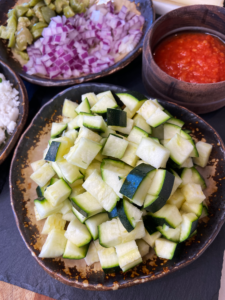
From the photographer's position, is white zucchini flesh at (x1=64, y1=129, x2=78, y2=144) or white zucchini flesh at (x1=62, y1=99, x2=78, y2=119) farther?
white zucchini flesh at (x1=62, y1=99, x2=78, y2=119)

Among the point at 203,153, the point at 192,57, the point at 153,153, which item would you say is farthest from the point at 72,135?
the point at 192,57

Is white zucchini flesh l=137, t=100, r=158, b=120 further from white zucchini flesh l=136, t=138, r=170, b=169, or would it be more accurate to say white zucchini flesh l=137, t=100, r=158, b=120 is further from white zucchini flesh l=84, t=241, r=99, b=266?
white zucchini flesh l=84, t=241, r=99, b=266

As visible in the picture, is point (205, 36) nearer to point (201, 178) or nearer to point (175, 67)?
point (175, 67)

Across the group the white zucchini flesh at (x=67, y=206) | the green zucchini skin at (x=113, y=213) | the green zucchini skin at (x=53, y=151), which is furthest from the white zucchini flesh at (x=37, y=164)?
the green zucchini skin at (x=113, y=213)

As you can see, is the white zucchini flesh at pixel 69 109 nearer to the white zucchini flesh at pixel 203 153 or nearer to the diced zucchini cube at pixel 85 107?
the diced zucchini cube at pixel 85 107

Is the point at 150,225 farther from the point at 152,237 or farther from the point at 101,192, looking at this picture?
the point at 101,192

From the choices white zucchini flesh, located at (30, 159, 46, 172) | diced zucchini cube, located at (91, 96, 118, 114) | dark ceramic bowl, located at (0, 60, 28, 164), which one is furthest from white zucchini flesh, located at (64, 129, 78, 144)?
dark ceramic bowl, located at (0, 60, 28, 164)

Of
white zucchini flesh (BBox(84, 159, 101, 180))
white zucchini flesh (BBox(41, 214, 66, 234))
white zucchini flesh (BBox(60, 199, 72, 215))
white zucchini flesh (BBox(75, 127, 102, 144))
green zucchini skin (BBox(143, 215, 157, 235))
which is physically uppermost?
white zucchini flesh (BBox(75, 127, 102, 144))

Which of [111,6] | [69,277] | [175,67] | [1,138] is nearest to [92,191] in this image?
[69,277]
